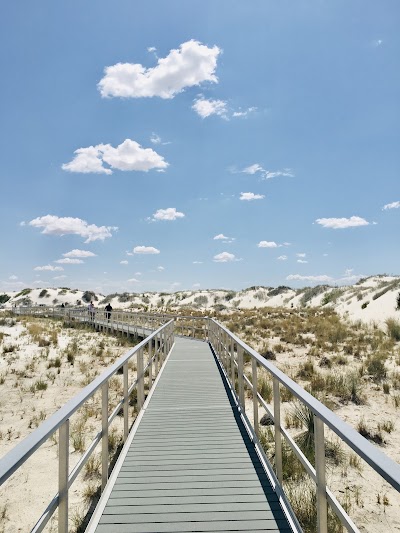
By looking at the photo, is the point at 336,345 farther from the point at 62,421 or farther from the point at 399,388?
the point at 62,421

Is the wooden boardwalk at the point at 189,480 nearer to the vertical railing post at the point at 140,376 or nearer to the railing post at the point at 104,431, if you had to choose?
the railing post at the point at 104,431

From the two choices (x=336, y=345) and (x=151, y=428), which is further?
(x=336, y=345)

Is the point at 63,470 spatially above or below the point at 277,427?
above

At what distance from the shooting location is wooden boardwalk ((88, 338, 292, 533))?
11.6 ft

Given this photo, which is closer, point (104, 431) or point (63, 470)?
point (63, 470)

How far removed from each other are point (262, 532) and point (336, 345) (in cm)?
1466

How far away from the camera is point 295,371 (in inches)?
516

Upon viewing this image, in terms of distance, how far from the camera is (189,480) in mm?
4375

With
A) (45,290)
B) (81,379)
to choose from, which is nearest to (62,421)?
(81,379)

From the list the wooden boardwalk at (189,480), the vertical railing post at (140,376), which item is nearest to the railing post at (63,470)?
the wooden boardwalk at (189,480)

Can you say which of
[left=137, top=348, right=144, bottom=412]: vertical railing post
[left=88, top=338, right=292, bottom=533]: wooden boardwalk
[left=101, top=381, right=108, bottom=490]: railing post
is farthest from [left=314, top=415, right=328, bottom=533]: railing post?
[left=137, top=348, right=144, bottom=412]: vertical railing post

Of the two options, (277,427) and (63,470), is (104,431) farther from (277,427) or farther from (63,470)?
(277,427)

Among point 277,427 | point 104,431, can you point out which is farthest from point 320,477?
point 104,431

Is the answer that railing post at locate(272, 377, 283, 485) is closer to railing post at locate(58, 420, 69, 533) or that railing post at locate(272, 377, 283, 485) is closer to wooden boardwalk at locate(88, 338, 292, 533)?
wooden boardwalk at locate(88, 338, 292, 533)
